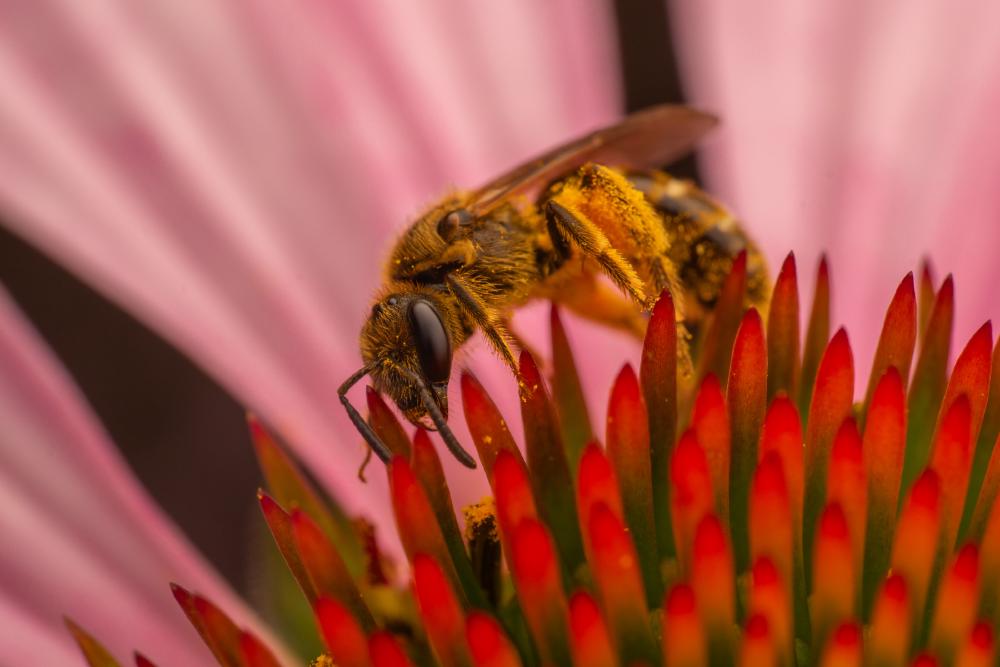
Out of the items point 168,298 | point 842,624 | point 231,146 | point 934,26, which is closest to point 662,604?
point 842,624

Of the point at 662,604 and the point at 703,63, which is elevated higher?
the point at 703,63

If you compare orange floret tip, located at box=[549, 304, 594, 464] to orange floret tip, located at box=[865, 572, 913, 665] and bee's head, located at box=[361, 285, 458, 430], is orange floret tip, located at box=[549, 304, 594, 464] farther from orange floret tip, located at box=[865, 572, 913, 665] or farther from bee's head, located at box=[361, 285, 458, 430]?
orange floret tip, located at box=[865, 572, 913, 665]

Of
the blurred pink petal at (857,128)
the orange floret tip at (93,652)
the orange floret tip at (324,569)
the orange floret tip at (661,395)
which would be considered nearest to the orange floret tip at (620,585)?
the orange floret tip at (661,395)

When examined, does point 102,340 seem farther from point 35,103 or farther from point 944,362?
point 944,362

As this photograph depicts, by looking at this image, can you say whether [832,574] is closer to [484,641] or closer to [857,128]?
[484,641]

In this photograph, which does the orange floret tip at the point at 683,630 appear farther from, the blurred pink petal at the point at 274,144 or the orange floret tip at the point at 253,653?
the blurred pink petal at the point at 274,144

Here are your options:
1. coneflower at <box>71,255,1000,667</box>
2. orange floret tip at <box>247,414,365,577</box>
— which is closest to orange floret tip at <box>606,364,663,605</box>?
coneflower at <box>71,255,1000,667</box>
